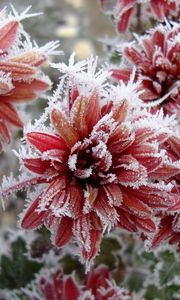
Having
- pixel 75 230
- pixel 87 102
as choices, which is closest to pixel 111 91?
pixel 87 102

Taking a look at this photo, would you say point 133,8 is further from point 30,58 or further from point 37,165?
point 37,165

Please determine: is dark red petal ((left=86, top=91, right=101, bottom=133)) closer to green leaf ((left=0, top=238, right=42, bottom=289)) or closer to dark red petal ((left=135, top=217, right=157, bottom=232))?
dark red petal ((left=135, top=217, right=157, bottom=232))

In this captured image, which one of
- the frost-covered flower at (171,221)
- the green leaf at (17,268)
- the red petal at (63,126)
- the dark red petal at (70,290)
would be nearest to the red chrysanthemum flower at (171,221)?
the frost-covered flower at (171,221)

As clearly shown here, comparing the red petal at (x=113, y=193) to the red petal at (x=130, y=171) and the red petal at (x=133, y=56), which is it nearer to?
the red petal at (x=130, y=171)

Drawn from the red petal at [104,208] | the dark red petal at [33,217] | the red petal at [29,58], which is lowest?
the red petal at [104,208]

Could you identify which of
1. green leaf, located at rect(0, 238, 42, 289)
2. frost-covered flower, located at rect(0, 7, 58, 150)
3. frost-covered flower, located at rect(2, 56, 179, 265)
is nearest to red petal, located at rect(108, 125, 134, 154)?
frost-covered flower, located at rect(2, 56, 179, 265)

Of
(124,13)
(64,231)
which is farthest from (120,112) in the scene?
(124,13)

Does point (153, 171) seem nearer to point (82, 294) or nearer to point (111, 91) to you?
point (111, 91)
